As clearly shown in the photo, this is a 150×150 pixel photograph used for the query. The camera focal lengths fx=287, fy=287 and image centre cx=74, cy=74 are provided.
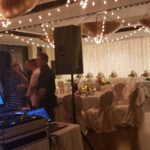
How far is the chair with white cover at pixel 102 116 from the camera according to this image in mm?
6078

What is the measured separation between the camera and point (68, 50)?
397 centimetres

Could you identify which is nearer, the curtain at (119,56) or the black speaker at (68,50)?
the black speaker at (68,50)

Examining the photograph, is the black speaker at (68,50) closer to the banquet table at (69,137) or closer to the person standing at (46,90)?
the person standing at (46,90)

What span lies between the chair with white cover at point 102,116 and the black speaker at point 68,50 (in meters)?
2.20

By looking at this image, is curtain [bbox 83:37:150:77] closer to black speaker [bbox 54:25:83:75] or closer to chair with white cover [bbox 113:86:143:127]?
chair with white cover [bbox 113:86:143:127]

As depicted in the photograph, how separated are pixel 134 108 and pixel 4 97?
15.1 ft

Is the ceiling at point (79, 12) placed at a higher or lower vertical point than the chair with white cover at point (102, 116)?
higher

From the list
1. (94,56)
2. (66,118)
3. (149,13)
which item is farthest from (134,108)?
(94,56)

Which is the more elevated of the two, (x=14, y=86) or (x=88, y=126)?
(x=14, y=86)

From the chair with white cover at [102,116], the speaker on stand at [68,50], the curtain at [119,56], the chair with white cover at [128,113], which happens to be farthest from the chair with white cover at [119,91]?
the curtain at [119,56]

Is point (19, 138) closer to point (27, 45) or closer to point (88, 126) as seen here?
point (88, 126)

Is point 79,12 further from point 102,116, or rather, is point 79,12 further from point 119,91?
point 102,116

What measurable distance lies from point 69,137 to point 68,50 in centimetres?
164

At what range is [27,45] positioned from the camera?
14414mm
